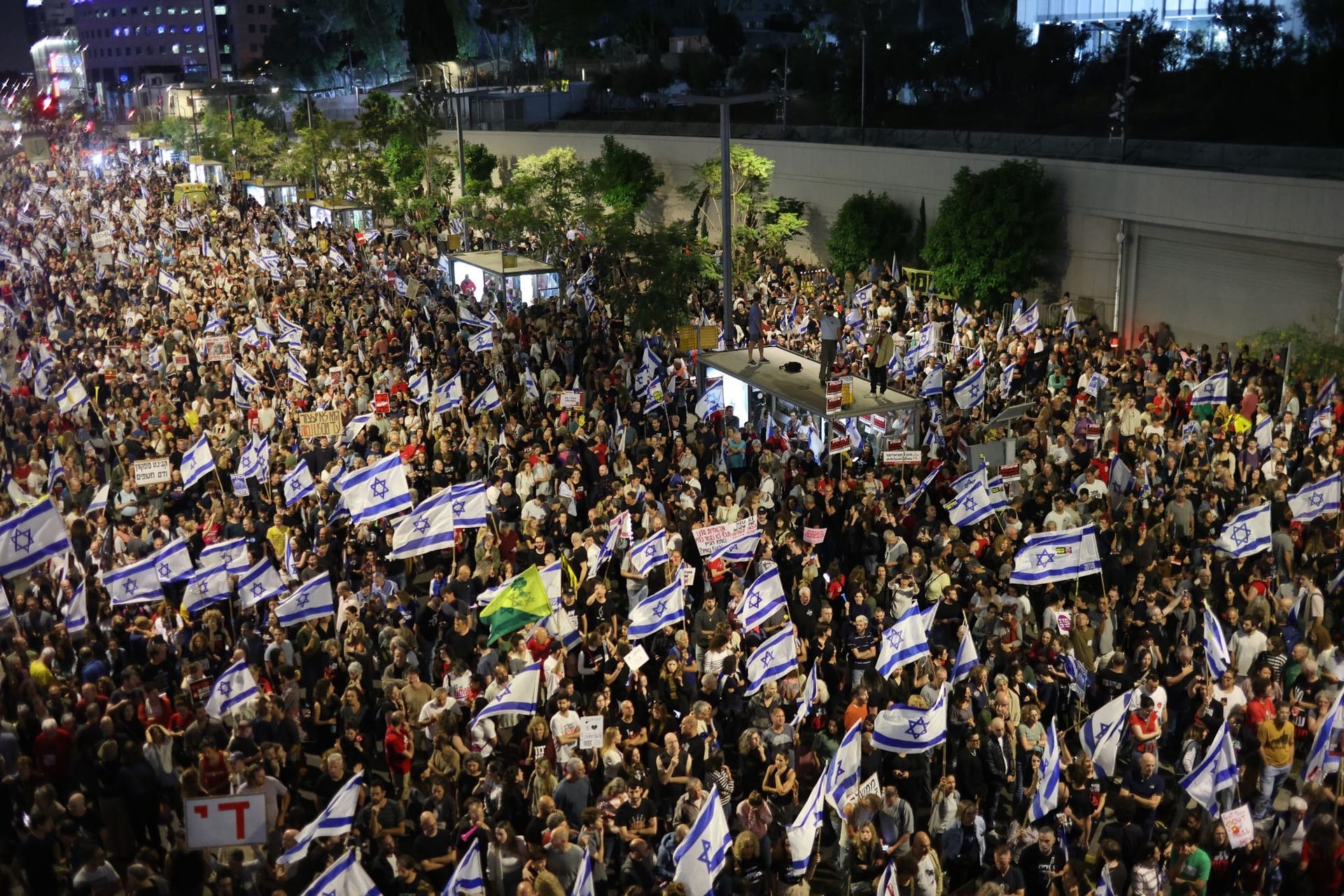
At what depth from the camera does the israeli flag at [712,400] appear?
2098 centimetres

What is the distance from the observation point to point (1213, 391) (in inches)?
730

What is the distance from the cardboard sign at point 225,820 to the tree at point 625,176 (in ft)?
127

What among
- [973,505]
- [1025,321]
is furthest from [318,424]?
[1025,321]

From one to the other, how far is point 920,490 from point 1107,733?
6.12m

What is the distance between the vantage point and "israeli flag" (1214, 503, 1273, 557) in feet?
43.4

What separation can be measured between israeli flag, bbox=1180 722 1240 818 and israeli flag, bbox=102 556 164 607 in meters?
9.93

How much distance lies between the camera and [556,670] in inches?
457

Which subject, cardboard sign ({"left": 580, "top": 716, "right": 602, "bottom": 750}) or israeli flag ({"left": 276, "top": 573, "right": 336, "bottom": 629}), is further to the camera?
israeli flag ({"left": 276, "top": 573, "right": 336, "bottom": 629})

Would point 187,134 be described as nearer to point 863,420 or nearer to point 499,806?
point 863,420

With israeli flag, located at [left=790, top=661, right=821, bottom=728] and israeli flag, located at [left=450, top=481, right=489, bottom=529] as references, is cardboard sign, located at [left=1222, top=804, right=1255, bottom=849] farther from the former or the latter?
israeli flag, located at [left=450, top=481, right=489, bottom=529]

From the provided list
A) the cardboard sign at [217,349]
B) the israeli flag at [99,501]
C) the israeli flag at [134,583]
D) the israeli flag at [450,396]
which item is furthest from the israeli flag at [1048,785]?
the cardboard sign at [217,349]

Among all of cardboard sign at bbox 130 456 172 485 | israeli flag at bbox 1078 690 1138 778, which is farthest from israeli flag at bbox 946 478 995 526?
cardboard sign at bbox 130 456 172 485

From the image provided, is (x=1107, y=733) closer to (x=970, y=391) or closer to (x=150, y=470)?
(x=970, y=391)

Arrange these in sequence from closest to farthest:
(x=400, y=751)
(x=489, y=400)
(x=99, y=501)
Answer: (x=400, y=751) < (x=99, y=501) < (x=489, y=400)
